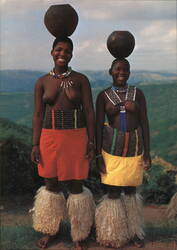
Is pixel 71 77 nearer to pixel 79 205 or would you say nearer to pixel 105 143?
pixel 105 143

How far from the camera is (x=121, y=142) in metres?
3.62

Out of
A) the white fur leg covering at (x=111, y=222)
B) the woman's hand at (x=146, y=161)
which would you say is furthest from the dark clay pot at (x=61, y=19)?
the white fur leg covering at (x=111, y=222)

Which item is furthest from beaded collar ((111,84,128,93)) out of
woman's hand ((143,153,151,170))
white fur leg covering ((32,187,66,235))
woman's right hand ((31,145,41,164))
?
white fur leg covering ((32,187,66,235))

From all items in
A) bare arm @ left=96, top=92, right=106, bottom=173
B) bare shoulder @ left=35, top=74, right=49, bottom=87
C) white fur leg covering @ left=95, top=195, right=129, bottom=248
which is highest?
bare shoulder @ left=35, top=74, right=49, bottom=87

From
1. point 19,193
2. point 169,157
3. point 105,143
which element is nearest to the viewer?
point 105,143

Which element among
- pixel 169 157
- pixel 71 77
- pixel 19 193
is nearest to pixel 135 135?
pixel 71 77

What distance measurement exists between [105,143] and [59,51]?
1.01 m

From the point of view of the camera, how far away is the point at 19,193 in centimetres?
645

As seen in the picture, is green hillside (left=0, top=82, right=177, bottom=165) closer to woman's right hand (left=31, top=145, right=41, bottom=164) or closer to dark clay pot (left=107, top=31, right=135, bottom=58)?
woman's right hand (left=31, top=145, right=41, bottom=164)

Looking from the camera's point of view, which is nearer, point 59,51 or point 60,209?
point 59,51

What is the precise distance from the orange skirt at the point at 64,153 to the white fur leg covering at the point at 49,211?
9.2 inches

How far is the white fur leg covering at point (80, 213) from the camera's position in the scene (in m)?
3.66

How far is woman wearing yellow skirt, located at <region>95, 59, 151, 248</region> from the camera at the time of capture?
3607mm

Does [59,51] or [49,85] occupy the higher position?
[59,51]
